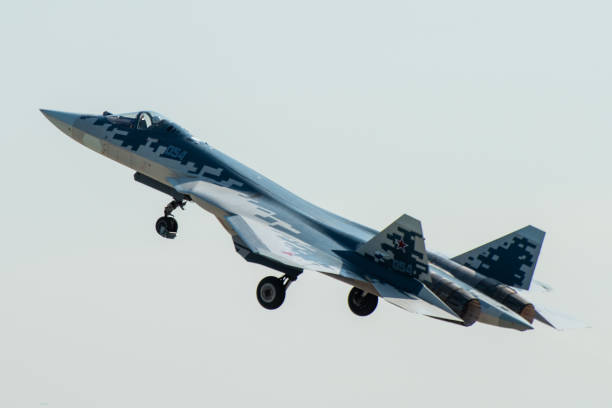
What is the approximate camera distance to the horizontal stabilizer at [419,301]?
25516 millimetres

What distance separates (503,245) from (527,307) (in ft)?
6.34

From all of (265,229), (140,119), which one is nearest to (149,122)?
(140,119)

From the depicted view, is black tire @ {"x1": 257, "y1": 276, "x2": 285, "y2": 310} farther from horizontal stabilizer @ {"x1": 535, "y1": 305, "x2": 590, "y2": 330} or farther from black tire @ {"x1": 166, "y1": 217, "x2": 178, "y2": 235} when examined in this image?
horizontal stabilizer @ {"x1": 535, "y1": 305, "x2": 590, "y2": 330}

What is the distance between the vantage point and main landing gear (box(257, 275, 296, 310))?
88.5ft

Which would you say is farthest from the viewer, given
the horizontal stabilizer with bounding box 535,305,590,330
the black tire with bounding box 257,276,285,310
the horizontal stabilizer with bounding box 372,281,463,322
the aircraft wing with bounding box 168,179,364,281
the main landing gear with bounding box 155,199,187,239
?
the main landing gear with bounding box 155,199,187,239

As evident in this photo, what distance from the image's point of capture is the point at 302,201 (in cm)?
3077

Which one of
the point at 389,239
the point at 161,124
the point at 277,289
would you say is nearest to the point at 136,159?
the point at 161,124

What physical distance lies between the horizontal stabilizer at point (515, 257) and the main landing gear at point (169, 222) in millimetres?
9169

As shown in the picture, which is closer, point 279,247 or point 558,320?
point 279,247

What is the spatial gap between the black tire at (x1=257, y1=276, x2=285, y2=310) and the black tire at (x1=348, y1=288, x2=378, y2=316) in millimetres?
3019

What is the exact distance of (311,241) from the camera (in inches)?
1112

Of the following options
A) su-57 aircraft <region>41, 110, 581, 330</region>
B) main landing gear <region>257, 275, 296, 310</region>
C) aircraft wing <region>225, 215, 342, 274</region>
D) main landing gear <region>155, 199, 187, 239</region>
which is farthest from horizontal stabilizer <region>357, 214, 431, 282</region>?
main landing gear <region>155, 199, 187, 239</region>

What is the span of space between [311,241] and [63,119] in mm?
9733

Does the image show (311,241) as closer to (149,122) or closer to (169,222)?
(169,222)
